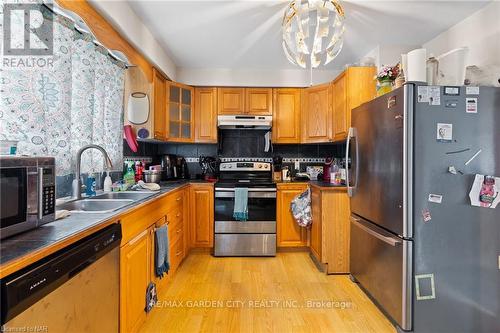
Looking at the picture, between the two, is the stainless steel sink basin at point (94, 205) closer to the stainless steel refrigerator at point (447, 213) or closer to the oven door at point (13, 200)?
the oven door at point (13, 200)

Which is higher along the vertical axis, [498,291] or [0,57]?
[0,57]

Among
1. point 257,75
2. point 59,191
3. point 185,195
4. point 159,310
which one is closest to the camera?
point 59,191

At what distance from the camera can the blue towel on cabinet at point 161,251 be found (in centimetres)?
195

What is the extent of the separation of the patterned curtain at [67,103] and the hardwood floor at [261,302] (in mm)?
1298

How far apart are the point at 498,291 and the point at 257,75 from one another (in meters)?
3.10

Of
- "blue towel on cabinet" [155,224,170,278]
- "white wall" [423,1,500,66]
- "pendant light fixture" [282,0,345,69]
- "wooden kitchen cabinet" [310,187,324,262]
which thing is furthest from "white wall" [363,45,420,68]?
"blue towel on cabinet" [155,224,170,278]

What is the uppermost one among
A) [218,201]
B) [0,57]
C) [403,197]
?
[0,57]

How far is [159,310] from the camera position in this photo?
1.96 m

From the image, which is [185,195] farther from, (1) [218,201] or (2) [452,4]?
(2) [452,4]

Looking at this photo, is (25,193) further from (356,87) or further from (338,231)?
(356,87)

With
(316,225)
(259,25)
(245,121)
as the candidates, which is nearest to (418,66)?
(259,25)

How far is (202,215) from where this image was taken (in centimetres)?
309

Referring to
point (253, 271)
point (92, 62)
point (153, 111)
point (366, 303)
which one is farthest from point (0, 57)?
point (366, 303)

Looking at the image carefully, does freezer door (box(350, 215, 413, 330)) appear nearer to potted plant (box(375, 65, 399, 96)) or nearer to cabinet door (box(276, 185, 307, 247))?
cabinet door (box(276, 185, 307, 247))
